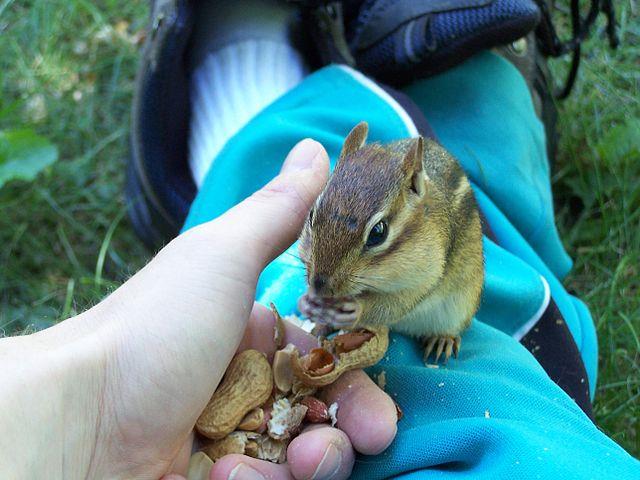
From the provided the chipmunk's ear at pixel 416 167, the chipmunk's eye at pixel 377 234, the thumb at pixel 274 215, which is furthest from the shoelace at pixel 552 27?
the chipmunk's eye at pixel 377 234

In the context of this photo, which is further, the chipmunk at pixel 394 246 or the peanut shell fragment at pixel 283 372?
the peanut shell fragment at pixel 283 372

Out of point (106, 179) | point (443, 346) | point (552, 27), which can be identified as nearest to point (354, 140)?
point (443, 346)

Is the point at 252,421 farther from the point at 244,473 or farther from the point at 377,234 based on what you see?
the point at 377,234

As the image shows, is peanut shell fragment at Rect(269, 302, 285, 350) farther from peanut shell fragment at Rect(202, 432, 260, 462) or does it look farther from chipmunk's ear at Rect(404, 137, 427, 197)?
chipmunk's ear at Rect(404, 137, 427, 197)

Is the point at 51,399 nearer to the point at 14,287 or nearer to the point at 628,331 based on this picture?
the point at 14,287

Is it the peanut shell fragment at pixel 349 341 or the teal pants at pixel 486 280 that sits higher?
the peanut shell fragment at pixel 349 341

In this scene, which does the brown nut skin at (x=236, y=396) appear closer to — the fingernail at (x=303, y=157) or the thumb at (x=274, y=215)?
the thumb at (x=274, y=215)

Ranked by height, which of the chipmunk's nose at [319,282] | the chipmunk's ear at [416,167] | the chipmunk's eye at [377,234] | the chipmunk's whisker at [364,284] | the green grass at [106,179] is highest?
the chipmunk's ear at [416,167]
